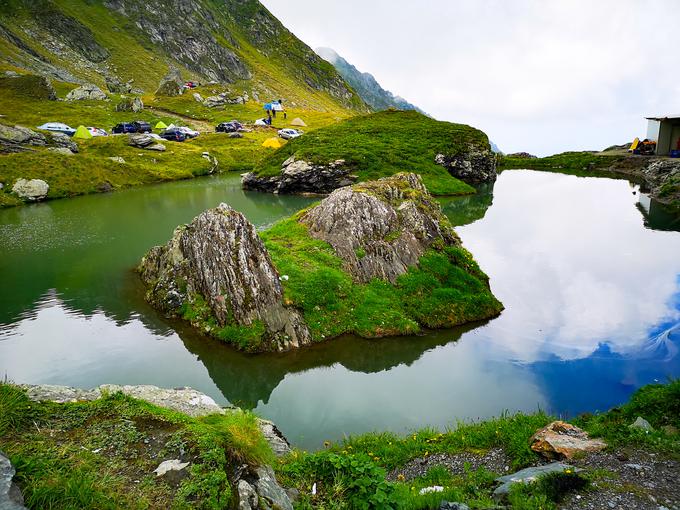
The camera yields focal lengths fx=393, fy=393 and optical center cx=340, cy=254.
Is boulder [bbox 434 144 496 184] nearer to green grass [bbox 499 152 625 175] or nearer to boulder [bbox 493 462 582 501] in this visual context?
green grass [bbox 499 152 625 175]

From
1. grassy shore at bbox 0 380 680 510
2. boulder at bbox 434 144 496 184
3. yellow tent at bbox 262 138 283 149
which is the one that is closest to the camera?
grassy shore at bbox 0 380 680 510

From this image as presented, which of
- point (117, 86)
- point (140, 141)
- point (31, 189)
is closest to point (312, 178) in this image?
point (31, 189)

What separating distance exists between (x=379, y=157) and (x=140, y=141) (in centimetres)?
5082

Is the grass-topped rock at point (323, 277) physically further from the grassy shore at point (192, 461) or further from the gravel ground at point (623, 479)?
the gravel ground at point (623, 479)

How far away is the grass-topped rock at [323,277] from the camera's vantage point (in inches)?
860

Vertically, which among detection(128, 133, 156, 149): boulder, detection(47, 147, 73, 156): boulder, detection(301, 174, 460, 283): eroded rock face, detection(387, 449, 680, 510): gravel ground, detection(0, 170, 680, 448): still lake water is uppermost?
detection(128, 133, 156, 149): boulder

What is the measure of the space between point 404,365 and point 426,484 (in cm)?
977

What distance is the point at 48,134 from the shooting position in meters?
71.8

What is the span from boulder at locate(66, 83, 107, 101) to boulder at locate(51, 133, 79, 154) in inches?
2127

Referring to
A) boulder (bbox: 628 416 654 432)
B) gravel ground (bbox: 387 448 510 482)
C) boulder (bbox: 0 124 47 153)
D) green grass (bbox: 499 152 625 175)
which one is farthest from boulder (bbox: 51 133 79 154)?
green grass (bbox: 499 152 625 175)

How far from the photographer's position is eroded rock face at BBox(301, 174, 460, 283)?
2653 centimetres

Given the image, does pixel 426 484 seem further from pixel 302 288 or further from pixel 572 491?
pixel 302 288

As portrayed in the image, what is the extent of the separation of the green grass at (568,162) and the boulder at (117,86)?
136303 mm

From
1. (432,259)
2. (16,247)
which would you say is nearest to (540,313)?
(432,259)
